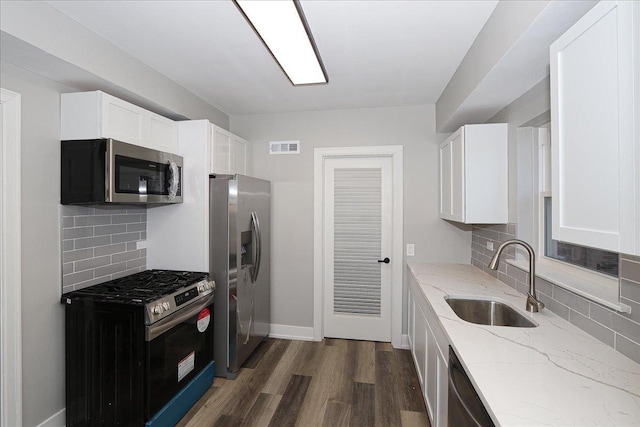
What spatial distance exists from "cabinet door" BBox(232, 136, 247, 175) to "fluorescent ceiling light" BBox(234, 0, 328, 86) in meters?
1.47

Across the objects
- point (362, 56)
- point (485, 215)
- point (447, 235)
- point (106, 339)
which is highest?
point (362, 56)

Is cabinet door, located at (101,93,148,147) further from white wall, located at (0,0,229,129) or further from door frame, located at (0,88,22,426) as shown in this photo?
door frame, located at (0,88,22,426)

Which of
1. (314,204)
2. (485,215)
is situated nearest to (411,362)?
(485,215)

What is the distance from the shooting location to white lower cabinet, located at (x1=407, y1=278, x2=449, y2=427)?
5.65 ft

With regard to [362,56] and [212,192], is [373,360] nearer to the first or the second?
[212,192]

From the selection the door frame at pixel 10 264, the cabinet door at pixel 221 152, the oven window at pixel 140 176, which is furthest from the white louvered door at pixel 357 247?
the door frame at pixel 10 264

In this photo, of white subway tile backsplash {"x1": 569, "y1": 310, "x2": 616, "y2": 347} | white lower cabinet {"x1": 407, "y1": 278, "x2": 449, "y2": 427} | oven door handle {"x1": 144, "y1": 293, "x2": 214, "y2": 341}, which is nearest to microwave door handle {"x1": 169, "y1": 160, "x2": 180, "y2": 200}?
oven door handle {"x1": 144, "y1": 293, "x2": 214, "y2": 341}

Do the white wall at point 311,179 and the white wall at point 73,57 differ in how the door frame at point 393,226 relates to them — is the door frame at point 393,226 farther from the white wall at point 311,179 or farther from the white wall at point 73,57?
the white wall at point 73,57

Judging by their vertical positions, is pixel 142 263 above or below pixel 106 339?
above

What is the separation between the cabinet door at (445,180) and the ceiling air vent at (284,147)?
158 cm

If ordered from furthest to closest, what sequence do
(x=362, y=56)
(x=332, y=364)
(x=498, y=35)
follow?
1. (x=332, y=364)
2. (x=362, y=56)
3. (x=498, y=35)

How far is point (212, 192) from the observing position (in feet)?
9.08

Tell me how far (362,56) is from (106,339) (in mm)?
2611

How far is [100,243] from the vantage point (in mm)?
2402
